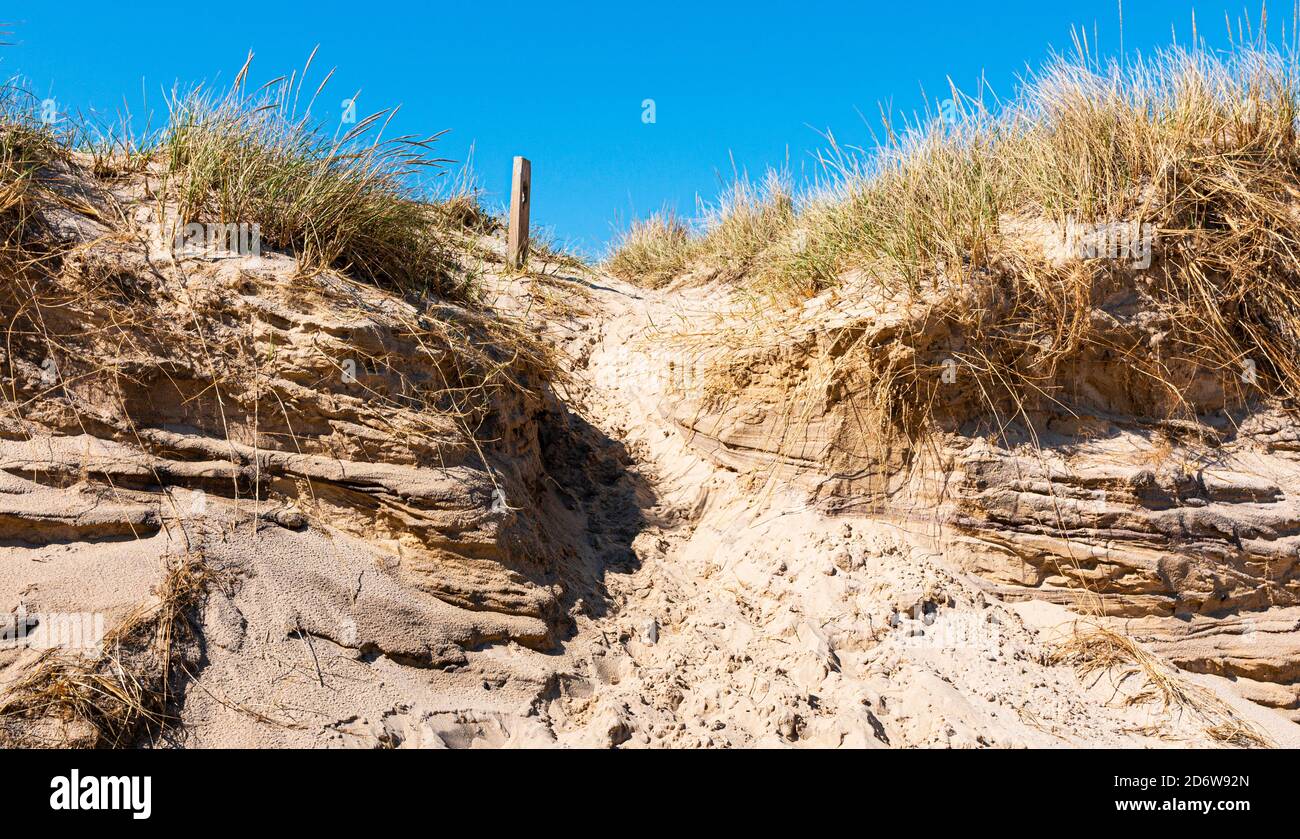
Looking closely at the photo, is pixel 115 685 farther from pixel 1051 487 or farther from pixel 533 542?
pixel 1051 487

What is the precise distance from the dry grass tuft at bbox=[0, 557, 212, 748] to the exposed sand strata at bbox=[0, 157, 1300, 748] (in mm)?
37

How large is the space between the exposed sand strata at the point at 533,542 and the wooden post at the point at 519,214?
241 cm

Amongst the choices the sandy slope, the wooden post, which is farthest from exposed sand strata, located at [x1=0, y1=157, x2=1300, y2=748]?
the wooden post

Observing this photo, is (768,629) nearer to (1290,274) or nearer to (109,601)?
(109,601)

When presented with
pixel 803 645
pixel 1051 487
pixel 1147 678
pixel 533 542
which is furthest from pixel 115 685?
pixel 1051 487

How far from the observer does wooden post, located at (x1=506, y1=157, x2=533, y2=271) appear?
7719 mm

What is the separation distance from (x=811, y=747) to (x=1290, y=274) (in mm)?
4448

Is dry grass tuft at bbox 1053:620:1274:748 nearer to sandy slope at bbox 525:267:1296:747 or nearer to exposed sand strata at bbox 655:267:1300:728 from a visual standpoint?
sandy slope at bbox 525:267:1296:747

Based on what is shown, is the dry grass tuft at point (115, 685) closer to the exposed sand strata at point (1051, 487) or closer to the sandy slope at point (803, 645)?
the sandy slope at point (803, 645)

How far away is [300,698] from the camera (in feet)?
10.7

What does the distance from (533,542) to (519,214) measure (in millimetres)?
4118

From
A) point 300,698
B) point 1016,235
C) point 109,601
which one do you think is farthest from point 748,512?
point 109,601

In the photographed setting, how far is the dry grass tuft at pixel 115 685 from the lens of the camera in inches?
111

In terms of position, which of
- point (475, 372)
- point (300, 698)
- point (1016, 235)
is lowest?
point (300, 698)
